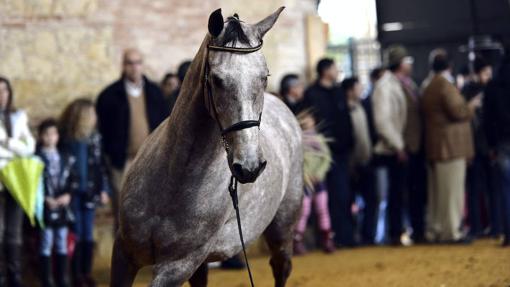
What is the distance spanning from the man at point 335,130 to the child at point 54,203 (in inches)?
129

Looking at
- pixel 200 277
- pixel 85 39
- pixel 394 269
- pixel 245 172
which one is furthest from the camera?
pixel 85 39

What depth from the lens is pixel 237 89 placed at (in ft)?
16.5

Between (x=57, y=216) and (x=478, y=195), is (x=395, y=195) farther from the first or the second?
(x=57, y=216)

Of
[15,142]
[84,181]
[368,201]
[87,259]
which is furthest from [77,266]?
[368,201]

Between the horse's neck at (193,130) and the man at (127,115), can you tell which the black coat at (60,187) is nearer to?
the man at (127,115)

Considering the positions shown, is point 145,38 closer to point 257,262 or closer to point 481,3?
point 257,262

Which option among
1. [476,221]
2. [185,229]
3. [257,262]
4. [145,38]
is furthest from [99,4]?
[185,229]

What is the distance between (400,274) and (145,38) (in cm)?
398

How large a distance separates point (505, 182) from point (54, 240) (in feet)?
16.0

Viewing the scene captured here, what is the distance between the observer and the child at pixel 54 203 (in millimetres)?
9398

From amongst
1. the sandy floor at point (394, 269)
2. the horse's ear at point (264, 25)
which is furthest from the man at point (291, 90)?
the horse's ear at point (264, 25)

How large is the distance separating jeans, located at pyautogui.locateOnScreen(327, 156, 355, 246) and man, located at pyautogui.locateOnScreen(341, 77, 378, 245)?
0.85 feet

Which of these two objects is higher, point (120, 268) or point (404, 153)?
point (120, 268)

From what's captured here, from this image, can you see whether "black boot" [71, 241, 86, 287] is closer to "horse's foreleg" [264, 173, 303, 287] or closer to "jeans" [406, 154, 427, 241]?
"horse's foreleg" [264, 173, 303, 287]
